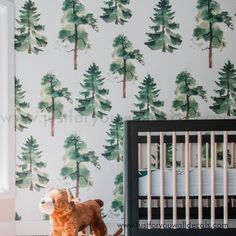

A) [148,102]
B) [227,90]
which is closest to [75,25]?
[148,102]

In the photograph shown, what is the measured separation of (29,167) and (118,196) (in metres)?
0.68

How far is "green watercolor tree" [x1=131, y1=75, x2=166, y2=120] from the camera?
10.2ft

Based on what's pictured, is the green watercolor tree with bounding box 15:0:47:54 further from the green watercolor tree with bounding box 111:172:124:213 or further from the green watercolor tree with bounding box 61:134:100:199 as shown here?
the green watercolor tree with bounding box 111:172:124:213

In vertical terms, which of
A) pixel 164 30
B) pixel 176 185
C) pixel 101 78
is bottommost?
pixel 176 185

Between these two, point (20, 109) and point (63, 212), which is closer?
point (63, 212)

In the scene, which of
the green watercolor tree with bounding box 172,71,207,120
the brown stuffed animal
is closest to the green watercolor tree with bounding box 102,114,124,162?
the green watercolor tree with bounding box 172,71,207,120

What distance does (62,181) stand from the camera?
3.13 meters

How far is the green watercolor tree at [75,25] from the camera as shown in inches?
123

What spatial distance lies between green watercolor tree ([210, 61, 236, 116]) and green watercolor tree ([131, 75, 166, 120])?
0.42m

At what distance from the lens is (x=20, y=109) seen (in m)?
3.12

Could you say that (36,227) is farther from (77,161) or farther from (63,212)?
(63,212)

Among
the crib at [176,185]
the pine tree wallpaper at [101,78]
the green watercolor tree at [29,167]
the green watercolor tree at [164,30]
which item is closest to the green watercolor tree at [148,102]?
the pine tree wallpaper at [101,78]

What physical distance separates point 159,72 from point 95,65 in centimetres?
47

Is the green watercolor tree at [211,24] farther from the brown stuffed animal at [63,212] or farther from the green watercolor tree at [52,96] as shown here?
the brown stuffed animal at [63,212]
